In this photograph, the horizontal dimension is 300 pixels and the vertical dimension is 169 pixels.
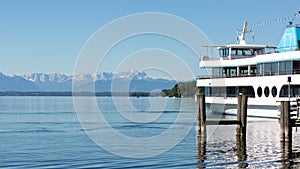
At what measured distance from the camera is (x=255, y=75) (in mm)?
59844

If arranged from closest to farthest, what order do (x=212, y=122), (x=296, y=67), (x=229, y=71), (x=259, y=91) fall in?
(x=212, y=122), (x=296, y=67), (x=259, y=91), (x=229, y=71)

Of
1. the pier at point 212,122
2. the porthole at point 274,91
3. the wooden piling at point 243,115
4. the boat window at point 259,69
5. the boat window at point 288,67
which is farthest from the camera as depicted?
the boat window at point 259,69

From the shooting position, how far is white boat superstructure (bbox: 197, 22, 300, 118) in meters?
53.2

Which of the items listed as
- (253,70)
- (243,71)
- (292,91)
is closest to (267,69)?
(292,91)

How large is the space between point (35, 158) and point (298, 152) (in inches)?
584

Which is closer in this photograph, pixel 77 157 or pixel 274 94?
pixel 77 157

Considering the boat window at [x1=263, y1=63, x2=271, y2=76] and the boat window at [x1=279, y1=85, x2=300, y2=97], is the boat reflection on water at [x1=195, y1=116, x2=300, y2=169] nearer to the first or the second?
the boat window at [x1=279, y1=85, x2=300, y2=97]

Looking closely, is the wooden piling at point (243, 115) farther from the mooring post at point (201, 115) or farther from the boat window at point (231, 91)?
the boat window at point (231, 91)

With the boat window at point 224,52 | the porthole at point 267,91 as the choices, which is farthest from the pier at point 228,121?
the boat window at point 224,52

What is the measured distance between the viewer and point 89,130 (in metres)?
51.5

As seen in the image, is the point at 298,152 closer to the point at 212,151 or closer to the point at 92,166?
the point at 212,151

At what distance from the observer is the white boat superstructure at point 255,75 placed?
175 feet

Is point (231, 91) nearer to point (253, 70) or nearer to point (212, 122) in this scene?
point (253, 70)

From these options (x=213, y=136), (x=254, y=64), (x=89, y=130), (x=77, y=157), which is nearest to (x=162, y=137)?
(x=213, y=136)
